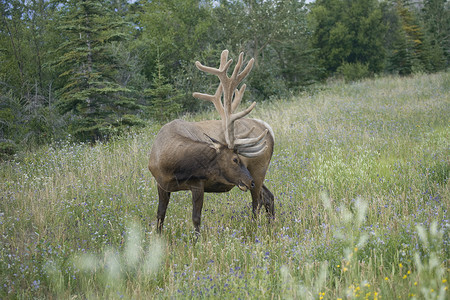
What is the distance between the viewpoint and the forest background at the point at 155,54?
10.9 meters

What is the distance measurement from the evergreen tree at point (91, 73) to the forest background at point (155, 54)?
4 cm

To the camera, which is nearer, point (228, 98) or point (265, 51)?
point (228, 98)

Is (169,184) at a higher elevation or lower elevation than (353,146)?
higher

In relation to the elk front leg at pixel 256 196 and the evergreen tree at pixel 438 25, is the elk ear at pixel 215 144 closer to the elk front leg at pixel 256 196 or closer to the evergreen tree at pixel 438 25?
the elk front leg at pixel 256 196

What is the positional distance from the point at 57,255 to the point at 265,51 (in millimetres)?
22008

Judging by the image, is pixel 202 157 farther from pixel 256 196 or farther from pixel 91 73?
pixel 91 73

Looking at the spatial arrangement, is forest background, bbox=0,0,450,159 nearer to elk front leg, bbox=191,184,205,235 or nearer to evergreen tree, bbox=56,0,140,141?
evergreen tree, bbox=56,0,140,141

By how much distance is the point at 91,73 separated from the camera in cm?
1062

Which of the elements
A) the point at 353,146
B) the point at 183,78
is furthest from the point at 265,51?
the point at 353,146

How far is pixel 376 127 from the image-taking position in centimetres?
997

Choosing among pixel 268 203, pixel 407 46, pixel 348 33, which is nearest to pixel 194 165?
pixel 268 203

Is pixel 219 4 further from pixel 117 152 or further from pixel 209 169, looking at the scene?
pixel 209 169

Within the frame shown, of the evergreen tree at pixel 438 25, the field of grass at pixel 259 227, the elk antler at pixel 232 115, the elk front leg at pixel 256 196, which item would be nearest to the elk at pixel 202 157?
the elk antler at pixel 232 115

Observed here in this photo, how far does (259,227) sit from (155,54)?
1575 cm
